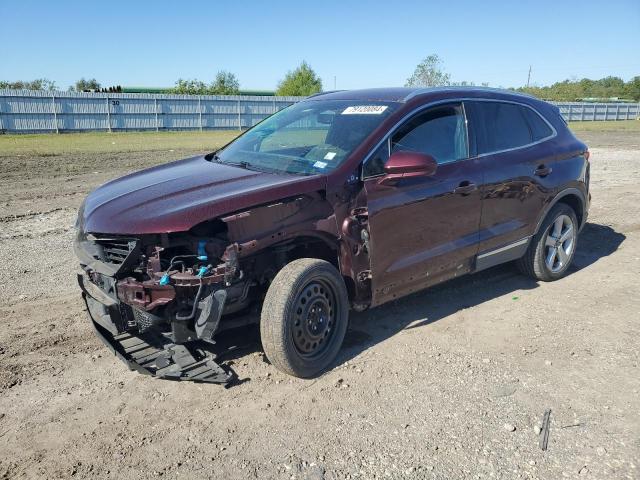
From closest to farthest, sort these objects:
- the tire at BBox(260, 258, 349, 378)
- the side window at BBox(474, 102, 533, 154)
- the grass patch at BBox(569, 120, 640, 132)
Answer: the tire at BBox(260, 258, 349, 378)
the side window at BBox(474, 102, 533, 154)
the grass patch at BBox(569, 120, 640, 132)

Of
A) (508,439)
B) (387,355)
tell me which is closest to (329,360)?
(387,355)

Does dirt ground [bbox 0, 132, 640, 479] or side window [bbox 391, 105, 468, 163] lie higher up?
side window [bbox 391, 105, 468, 163]

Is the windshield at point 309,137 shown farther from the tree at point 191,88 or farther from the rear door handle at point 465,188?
the tree at point 191,88

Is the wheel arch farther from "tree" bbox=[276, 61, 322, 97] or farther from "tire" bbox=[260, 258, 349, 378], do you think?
"tree" bbox=[276, 61, 322, 97]

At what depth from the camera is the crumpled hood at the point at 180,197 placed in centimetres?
344

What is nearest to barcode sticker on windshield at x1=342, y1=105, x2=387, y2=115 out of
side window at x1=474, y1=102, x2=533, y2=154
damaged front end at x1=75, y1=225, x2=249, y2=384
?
side window at x1=474, y1=102, x2=533, y2=154

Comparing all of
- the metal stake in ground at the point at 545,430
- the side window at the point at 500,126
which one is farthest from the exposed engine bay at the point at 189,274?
the side window at the point at 500,126

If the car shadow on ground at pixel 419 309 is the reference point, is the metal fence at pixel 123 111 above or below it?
above

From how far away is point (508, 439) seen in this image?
329cm

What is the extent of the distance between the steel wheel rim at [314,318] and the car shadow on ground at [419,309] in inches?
11.1

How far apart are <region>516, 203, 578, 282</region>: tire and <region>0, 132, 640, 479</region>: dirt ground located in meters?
0.24

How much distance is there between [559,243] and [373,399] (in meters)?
3.41

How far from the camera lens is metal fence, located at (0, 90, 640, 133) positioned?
30984 mm

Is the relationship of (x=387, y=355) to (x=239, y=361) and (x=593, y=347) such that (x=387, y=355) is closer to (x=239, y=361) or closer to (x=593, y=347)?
(x=239, y=361)
